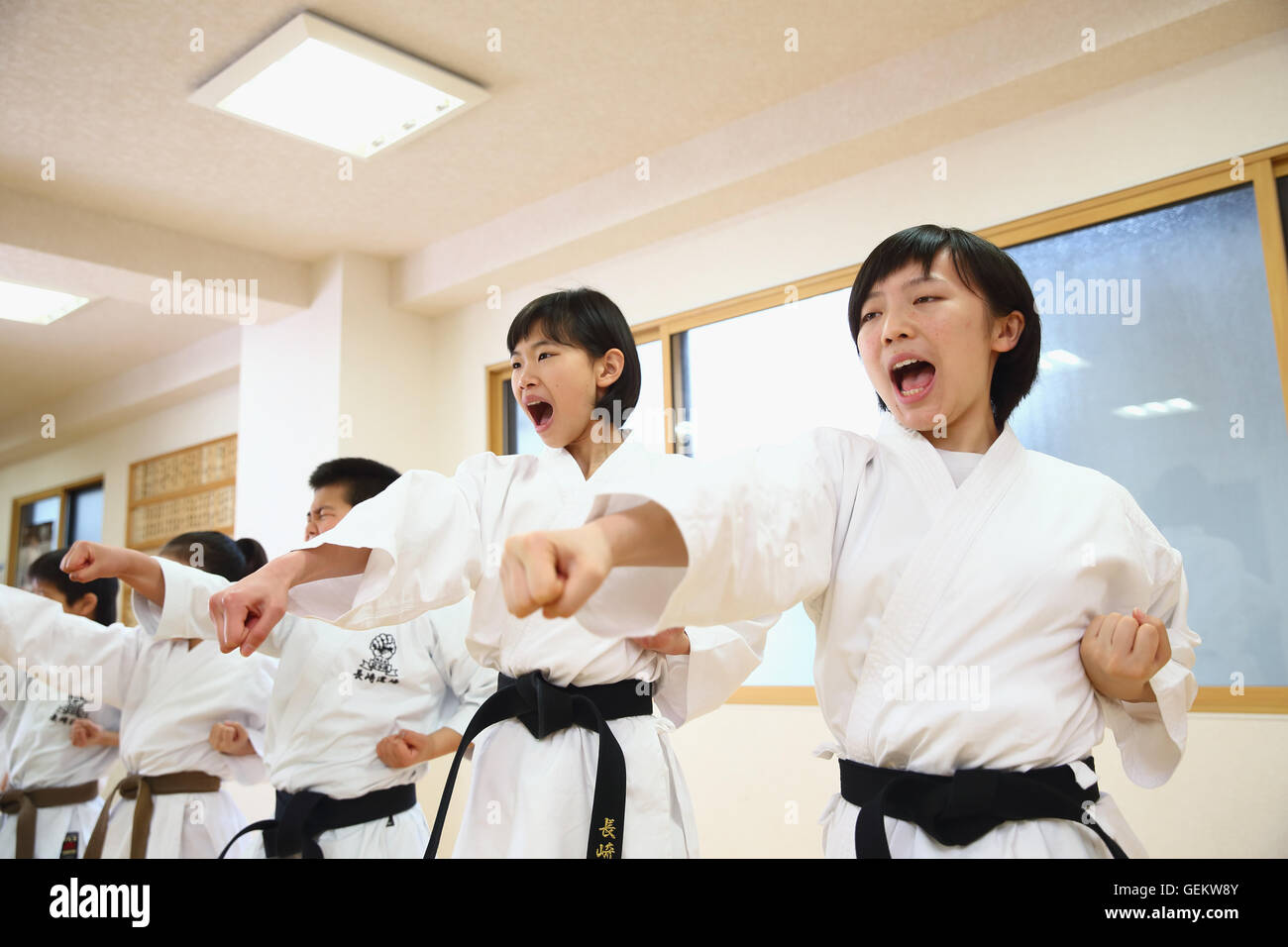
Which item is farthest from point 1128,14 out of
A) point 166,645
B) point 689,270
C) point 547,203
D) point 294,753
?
point 166,645

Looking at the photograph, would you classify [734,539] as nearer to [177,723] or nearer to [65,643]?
[65,643]

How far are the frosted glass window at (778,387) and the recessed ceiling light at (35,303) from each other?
10.3ft

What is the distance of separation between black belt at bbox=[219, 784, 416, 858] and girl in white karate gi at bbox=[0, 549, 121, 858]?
1.11 meters

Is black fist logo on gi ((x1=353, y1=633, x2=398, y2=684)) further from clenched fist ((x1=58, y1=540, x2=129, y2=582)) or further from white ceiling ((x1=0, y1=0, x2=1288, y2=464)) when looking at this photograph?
white ceiling ((x1=0, y1=0, x2=1288, y2=464))

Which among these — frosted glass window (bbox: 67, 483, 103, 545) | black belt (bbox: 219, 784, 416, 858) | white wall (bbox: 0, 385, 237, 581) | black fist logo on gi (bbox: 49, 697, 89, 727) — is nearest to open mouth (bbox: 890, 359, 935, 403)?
black belt (bbox: 219, 784, 416, 858)

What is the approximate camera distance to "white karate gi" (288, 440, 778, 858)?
1487 millimetres

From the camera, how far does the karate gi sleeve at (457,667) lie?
2.37 meters

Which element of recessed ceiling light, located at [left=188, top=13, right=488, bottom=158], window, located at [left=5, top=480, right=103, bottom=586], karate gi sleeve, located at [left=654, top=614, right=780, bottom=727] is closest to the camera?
karate gi sleeve, located at [left=654, top=614, right=780, bottom=727]

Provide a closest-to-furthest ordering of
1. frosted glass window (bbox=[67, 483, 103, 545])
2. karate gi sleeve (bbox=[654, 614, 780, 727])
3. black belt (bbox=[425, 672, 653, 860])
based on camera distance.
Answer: black belt (bbox=[425, 672, 653, 860])
karate gi sleeve (bbox=[654, 614, 780, 727])
frosted glass window (bbox=[67, 483, 103, 545])

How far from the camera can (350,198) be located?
13.0 feet

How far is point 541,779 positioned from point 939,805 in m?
0.72

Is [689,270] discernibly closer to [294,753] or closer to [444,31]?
[444,31]

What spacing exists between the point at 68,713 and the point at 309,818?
1.40m

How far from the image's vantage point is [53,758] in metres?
3.07
